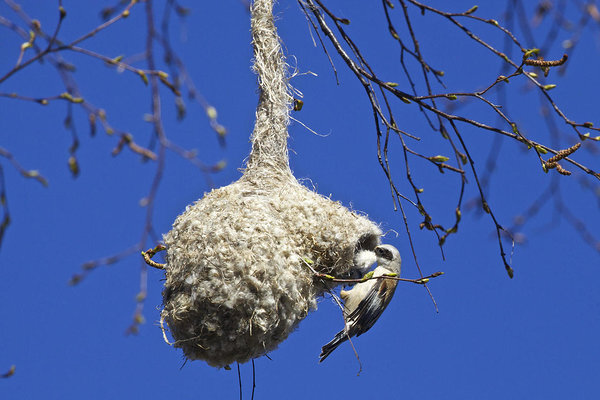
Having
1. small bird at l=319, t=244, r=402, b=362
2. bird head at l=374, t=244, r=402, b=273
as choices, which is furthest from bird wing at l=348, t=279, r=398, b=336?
bird head at l=374, t=244, r=402, b=273

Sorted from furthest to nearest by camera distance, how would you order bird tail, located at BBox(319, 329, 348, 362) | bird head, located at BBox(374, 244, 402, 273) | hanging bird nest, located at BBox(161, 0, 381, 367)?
bird head, located at BBox(374, 244, 402, 273) → bird tail, located at BBox(319, 329, 348, 362) → hanging bird nest, located at BBox(161, 0, 381, 367)

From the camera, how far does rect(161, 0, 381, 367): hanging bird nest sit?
3424 millimetres

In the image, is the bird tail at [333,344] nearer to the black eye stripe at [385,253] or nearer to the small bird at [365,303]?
the small bird at [365,303]

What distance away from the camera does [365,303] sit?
12.6 ft

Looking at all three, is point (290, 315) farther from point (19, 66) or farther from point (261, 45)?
point (19, 66)

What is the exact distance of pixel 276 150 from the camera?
432cm

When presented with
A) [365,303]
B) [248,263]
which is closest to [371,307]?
[365,303]

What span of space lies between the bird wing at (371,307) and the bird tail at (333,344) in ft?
0.23

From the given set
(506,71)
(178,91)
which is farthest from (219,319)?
(178,91)

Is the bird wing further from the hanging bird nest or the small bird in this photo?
the hanging bird nest

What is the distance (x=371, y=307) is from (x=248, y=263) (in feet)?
2.39

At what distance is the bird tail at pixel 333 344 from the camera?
12.3 feet

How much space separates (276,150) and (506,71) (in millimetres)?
1934

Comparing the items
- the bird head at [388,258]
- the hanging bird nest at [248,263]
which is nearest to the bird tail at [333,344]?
the hanging bird nest at [248,263]
